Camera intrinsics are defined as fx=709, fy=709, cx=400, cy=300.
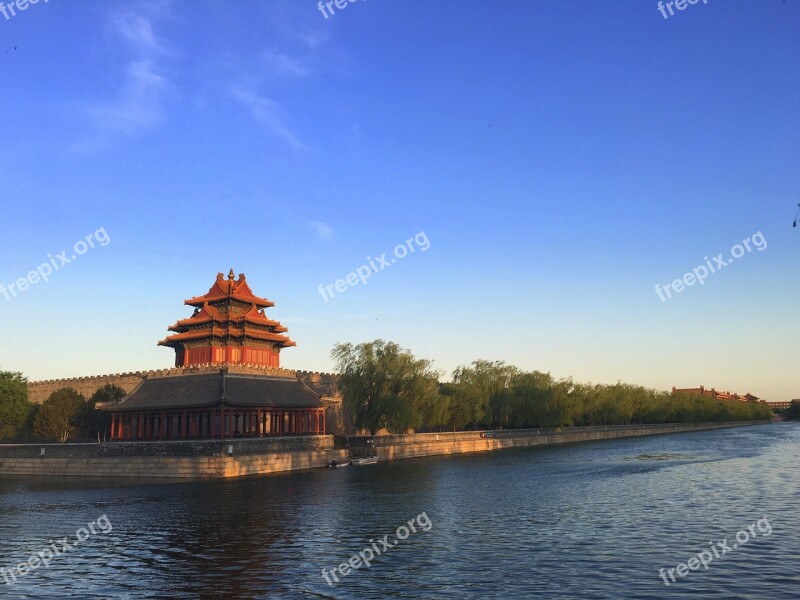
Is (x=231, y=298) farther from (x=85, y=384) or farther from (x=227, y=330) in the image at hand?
(x=85, y=384)

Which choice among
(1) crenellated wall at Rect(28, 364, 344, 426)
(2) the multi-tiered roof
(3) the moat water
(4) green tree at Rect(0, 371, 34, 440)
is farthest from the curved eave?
(3) the moat water

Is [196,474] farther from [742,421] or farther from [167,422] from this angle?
[742,421]

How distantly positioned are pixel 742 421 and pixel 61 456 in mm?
144696

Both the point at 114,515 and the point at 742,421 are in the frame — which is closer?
the point at 114,515

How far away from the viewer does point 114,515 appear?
2712 cm

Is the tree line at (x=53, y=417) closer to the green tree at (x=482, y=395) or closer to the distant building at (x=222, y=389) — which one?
the distant building at (x=222, y=389)

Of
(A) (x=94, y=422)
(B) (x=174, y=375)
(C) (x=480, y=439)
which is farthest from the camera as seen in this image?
(C) (x=480, y=439)

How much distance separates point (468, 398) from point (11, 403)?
3994cm

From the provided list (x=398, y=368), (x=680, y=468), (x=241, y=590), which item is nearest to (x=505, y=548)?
(x=241, y=590)

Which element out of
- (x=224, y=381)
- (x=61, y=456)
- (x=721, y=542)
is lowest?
(x=721, y=542)

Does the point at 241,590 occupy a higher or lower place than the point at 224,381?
lower

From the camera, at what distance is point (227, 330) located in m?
62.1

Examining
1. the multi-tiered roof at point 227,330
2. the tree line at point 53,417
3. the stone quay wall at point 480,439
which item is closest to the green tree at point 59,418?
the tree line at point 53,417

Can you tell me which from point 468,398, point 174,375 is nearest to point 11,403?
point 174,375
